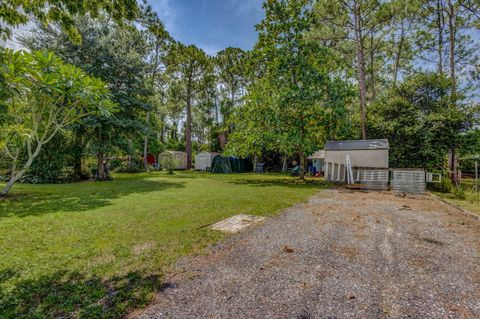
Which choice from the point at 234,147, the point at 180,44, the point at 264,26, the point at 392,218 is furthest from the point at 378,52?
the point at 392,218

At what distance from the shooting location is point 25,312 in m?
2.01

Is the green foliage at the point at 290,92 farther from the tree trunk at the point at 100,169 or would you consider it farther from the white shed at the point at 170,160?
the white shed at the point at 170,160

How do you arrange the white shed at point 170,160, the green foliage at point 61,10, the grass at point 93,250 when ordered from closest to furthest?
1. the grass at point 93,250
2. the green foliage at point 61,10
3. the white shed at point 170,160

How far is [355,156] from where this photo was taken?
Result: 504 inches

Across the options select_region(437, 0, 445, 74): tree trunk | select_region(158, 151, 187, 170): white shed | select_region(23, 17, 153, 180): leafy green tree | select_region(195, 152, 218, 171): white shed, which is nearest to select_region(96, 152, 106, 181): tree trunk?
select_region(23, 17, 153, 180): leafy green tree

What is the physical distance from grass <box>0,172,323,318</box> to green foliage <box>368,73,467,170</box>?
33.5 feet

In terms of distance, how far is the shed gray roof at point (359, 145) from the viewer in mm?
12381

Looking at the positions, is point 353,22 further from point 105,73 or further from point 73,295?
point 73,295

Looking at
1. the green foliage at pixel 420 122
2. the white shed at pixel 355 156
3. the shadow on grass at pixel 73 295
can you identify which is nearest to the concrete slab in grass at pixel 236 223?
the shadow on grass at pixel 73 295

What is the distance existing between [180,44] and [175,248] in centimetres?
2319

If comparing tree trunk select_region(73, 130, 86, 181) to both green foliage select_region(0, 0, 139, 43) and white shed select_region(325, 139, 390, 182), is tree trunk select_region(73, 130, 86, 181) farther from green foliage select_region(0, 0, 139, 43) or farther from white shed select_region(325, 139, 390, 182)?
white shed select_region(325, 139, 390, 182)

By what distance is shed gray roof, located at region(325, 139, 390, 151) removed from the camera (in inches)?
487

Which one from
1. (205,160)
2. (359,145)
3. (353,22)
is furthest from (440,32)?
(205,160)

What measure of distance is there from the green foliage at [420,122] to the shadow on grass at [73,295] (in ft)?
47.1
